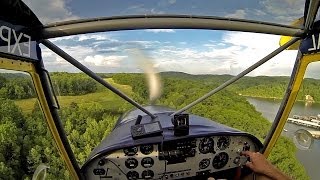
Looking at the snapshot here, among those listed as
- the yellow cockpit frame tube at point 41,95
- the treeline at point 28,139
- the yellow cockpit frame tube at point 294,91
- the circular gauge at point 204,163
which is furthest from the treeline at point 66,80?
the treeline at point 28,139

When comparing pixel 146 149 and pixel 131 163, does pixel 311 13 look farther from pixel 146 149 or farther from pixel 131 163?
Result: pixel 131 163

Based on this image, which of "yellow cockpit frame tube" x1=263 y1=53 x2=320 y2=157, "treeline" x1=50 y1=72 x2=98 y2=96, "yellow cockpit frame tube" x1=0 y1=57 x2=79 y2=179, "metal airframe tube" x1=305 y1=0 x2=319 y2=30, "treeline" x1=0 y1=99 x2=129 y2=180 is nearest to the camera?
"yellow cockpit frame tube" x1=0 y1=57 x2=79 y2=179

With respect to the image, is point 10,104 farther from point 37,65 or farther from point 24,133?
point 37,65

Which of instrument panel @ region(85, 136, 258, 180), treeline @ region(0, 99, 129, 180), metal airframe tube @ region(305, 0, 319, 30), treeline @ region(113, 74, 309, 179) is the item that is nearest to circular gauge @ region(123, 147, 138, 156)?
instrument panel @ region(85, 136, 258, 180)

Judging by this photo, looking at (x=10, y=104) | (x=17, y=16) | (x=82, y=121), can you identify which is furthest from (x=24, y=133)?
(x=17, y=16)

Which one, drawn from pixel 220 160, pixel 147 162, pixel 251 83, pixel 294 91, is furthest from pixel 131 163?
pixel 251 83

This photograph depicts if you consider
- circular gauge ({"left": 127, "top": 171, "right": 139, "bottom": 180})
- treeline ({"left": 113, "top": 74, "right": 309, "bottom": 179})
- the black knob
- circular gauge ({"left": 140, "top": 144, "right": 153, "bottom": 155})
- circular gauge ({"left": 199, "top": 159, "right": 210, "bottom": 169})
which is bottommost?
circular gauge ({"left": 127, "top": 171, "right": 139, "bottom": 180})

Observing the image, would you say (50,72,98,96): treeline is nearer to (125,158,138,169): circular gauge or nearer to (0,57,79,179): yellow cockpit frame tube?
(0,57,79,179): yellow cockpit frame tube
